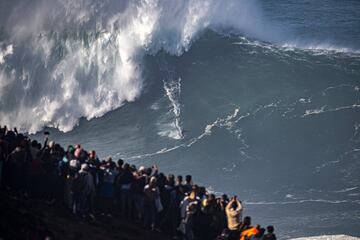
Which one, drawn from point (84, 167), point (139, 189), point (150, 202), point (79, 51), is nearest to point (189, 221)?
point (150, 202)

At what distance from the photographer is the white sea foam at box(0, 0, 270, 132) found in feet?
101

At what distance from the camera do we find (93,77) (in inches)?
1230

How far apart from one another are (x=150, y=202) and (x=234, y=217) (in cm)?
207

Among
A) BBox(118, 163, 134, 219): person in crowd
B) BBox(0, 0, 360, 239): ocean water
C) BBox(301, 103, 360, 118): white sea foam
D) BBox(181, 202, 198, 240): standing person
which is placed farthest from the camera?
BBox(301, 103, 360, 118): white sea foam

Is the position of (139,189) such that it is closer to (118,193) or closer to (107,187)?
(118,193)

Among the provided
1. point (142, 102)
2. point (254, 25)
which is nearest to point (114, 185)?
point (142, 102)

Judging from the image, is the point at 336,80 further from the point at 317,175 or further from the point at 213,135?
the point at 213,135

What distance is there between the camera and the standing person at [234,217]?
45.1ft

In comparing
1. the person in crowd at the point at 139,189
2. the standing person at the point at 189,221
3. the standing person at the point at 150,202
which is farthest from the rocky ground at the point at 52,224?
the standing person at the point at 189,221

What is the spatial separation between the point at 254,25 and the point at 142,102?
1166 cm

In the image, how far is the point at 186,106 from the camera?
3125 centimetres

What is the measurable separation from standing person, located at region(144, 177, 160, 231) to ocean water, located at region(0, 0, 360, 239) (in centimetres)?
1596

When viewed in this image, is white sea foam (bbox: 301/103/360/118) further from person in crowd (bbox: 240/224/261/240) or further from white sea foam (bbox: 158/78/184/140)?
person in crowd (bbox: 240/224/261/240)

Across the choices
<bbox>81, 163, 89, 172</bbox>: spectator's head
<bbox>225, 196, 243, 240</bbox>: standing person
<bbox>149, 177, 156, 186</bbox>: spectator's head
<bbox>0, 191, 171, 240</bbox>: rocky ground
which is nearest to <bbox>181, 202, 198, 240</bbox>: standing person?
<bbox>0, 191, 171, 240</bbox>: rocky ground
